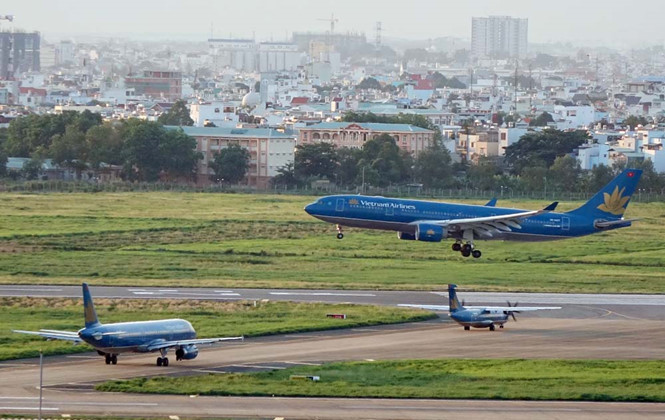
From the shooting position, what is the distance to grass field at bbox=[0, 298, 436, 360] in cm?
7438

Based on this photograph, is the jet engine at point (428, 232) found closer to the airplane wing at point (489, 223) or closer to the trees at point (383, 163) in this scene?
the airplane wing at point (489, 223)

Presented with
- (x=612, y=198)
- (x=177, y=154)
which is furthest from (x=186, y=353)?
(x=177, y=154)

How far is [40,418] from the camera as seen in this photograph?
52156 millimetres

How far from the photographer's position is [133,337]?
65125 mm

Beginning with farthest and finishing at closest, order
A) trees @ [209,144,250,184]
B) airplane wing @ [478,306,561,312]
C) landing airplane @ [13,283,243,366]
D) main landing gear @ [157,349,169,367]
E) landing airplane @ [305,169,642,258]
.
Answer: trees @ [209,144,250,184], landing airplane @ [305,169,642,258], airplane wing @ [478,306,561,312], main landing gear @ [157,349,169,367], landing airplane @ [13,283,243,366]

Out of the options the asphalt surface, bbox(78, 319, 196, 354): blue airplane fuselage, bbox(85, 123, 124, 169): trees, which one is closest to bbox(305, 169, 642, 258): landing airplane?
the asphalt surface

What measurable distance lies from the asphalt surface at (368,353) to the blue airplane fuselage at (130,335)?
0.90 m

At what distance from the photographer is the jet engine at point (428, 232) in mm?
91500

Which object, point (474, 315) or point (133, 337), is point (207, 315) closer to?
point (474, 315)

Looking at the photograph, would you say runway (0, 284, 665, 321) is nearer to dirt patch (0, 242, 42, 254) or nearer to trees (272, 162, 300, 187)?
dirt patch (0, 242, 42, 254)

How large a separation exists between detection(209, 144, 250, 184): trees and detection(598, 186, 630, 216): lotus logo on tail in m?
88.1

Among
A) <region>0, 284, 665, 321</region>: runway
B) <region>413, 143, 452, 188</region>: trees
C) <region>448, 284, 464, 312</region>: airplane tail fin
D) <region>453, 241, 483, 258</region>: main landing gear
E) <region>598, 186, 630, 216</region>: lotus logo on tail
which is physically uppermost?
<region>598, 186, 630, 216</region>: lotus logo on tail

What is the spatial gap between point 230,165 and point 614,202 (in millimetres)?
88653

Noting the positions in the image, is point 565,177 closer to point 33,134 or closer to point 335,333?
point 33,134
